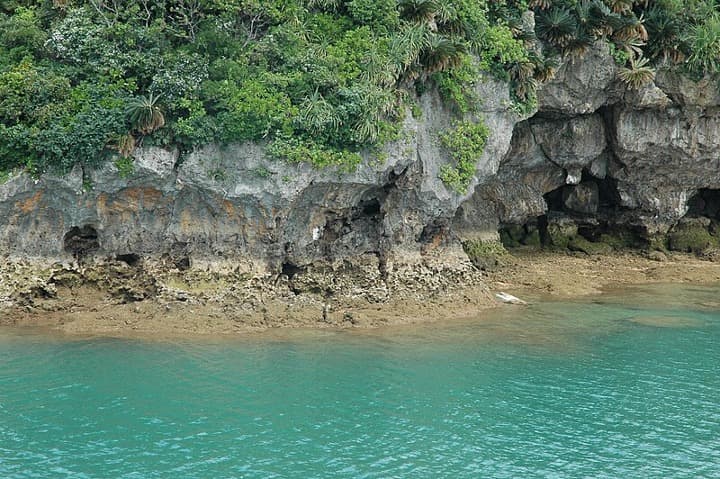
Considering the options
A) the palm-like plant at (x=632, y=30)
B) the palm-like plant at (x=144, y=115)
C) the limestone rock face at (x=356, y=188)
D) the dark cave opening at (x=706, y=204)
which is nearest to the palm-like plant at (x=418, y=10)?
the limestone rock face at (x=356, y=188)

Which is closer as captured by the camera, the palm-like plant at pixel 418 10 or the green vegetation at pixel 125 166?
the green vegetation at pixel 125 166

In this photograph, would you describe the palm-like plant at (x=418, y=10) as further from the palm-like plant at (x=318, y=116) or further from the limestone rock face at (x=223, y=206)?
the palm-like plant at (x=318, y=116)

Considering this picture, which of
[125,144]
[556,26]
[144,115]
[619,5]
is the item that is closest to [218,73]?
[144,115]

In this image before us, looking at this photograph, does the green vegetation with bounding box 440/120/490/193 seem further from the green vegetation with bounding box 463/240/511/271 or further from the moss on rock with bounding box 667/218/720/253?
the moss on rock with bounding box 667/218/720/253

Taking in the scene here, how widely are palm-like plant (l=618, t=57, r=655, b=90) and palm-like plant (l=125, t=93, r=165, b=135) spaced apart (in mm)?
16563

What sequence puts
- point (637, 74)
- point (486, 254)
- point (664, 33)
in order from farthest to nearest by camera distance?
point (486, 254), point (664, 33), point (637, 74)

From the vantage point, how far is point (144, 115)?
21719 mm

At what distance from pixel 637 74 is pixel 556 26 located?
350 centimetres

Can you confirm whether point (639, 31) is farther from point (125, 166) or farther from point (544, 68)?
point (125, 166)

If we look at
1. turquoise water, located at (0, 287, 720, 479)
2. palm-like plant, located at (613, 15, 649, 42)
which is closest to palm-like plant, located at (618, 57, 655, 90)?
palm-like plant, located at (613, 15, 649, 42)

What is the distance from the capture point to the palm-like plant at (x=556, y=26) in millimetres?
27344

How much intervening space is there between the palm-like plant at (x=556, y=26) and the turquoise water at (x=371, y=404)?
1064cm

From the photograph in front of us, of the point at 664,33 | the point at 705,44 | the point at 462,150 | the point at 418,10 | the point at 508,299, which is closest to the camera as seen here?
the point at 418,10

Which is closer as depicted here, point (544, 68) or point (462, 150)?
point (462, 150)
